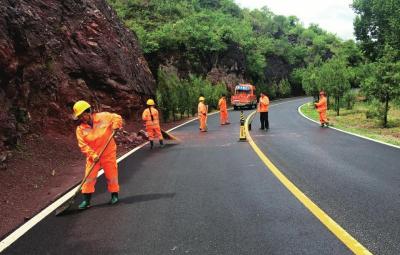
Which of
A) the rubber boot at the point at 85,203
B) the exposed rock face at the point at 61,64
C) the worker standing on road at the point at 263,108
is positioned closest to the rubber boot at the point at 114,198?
the rubber boot at the point at 85,203

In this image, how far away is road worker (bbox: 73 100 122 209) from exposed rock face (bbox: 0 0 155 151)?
493cm

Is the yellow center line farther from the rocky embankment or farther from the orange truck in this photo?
the orange truck

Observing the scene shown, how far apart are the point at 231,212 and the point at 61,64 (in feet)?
47.9

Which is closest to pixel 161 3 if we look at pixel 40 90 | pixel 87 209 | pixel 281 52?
pixel 281 52

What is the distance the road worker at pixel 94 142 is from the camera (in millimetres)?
7777

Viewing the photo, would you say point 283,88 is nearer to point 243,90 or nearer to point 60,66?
point 243,90

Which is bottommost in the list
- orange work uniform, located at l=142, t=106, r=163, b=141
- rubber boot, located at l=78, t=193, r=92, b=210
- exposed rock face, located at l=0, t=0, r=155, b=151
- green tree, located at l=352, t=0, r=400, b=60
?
rubber boot, located at l=78, t=193, r=92, b=210

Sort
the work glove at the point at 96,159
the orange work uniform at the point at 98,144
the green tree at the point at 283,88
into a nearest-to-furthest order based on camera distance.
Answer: the work glove at the point at 96,159 → the orange work uniform at the point at 98,144 → the green tree at the point at 283,88

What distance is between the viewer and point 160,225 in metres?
6.37

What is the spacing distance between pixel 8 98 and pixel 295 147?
26.7ft

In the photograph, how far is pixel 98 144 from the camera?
7.94 m

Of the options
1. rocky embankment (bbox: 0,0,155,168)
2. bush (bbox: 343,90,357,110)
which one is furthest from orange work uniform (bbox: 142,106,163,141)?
bush (bbox: 343,90,357,110)

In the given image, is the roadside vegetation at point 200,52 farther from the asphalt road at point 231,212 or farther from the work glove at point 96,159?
the work glove at point 96,159

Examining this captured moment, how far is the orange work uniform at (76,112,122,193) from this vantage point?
7848 millimetres
